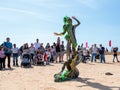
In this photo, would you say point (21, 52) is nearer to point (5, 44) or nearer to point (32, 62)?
point (32, 62)

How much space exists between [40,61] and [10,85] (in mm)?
9464

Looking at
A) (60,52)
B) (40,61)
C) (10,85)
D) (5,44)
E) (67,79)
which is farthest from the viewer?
(60,52)

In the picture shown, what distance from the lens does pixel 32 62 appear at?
2209cm

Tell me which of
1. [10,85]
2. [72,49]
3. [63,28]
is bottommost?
[10,85]

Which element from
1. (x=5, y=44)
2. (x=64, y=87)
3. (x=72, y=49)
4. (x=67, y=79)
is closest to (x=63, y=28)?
(x=72, y=49)

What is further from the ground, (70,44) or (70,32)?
(70,32)

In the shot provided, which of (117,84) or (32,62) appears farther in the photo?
(32,62)

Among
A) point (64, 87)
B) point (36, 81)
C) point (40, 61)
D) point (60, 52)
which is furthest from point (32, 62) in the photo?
point (64, 87)

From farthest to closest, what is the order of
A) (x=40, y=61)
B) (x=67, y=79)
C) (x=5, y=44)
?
1. (x=40, y=61)
2. (x=5, y=44)
3. (x=67, y=79)

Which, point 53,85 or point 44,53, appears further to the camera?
point 44,53

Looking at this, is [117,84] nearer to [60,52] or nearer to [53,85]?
[53,85]

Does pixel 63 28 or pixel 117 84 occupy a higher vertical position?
pixel 63 28

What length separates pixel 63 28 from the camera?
1321 cm

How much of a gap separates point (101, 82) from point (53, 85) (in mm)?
2015
